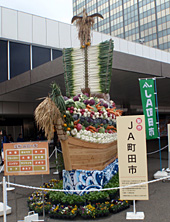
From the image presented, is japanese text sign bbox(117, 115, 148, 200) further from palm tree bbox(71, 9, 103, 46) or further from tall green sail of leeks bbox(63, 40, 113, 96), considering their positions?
palm tree bbox(71, 9, 103, 46)

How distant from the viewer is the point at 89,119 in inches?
247

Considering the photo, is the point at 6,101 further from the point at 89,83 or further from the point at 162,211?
the point at 162,211

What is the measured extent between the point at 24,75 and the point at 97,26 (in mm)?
75717

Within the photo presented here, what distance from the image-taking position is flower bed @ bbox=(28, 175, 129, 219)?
525 centimetres

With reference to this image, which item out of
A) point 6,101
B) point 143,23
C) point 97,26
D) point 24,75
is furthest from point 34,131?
point 97,26

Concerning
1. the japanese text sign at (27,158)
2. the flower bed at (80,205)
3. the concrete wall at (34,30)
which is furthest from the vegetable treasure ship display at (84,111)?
the concrete wall at (34,30)

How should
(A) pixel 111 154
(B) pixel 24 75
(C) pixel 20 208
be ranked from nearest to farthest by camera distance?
(C) pixel 20 208 → (A) pixel 111 154 → (B) pixel 24 75

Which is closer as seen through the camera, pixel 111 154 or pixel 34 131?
pixel 111 154

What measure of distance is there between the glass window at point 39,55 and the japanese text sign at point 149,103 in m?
9.86

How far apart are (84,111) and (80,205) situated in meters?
2.22

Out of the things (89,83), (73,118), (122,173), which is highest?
(89,83)

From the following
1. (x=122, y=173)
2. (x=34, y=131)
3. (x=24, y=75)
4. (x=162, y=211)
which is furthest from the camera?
(x=34, y=131)

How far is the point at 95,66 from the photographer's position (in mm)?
7461

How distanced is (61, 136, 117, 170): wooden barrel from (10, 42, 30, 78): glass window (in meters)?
11.1
